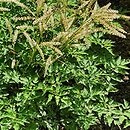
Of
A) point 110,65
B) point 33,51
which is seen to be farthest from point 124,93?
point 33,51

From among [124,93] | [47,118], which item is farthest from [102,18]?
[124,93]

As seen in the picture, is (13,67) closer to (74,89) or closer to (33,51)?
(33,51)

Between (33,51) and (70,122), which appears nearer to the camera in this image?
(33,51)

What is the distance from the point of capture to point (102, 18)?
364 cm

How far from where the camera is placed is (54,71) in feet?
12.8

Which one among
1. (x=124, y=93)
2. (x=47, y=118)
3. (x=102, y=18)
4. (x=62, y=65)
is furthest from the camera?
(x=124, y=93)

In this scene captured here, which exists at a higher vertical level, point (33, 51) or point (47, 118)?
point (33, 51)

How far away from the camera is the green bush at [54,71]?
12.1ft

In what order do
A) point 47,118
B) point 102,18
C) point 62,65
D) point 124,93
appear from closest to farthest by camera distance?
point 102,18 < point 62,65 < point 47,118 < point 124,93

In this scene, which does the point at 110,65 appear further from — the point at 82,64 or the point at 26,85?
the point at 26,85

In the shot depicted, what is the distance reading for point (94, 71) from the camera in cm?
405

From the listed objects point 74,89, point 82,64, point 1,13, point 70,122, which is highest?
point 1,13

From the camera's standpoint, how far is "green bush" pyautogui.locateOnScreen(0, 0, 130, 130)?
3.69m

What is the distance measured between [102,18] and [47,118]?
1.22m
